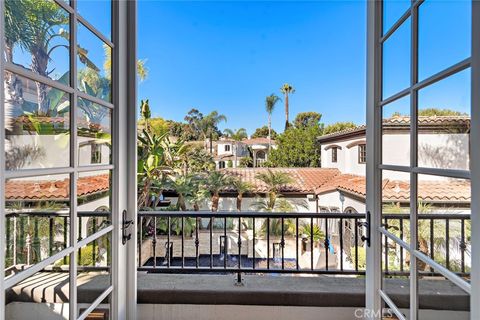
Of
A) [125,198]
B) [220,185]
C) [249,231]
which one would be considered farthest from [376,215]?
[220,185]

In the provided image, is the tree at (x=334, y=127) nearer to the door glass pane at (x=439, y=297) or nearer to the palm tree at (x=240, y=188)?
the palm tree at (x=240, y=188)

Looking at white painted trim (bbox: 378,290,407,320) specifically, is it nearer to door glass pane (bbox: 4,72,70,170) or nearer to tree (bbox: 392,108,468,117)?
tree (bbox: 392,108,468,117)

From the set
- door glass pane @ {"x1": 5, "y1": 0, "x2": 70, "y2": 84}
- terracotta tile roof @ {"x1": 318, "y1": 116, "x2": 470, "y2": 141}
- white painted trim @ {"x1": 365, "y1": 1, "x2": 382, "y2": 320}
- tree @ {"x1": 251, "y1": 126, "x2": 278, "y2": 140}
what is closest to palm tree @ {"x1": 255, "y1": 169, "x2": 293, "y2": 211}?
tree @ {"x1": 251, "y1": 126, "x2": 278, "y2": 140}

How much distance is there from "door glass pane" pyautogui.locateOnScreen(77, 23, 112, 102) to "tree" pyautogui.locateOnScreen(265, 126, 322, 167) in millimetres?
6201

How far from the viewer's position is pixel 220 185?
642cm

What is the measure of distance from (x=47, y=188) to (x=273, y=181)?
19.5ft

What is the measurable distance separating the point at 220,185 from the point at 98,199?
536 cm

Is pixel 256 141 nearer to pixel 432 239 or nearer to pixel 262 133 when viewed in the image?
pixel 262 133

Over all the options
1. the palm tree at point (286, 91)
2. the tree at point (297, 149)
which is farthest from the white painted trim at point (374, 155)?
the palm tree at point (286, 91)

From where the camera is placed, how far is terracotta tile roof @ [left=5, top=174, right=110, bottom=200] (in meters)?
0.65

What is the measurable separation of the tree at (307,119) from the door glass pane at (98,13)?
24.4 feet

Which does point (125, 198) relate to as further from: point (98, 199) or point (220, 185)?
point (220, 185)

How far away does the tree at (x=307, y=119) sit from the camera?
26.6 ft

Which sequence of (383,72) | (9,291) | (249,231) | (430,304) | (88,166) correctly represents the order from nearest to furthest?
(9,291) < (430,304) < (88,166) < (383,72) < (249,231)
